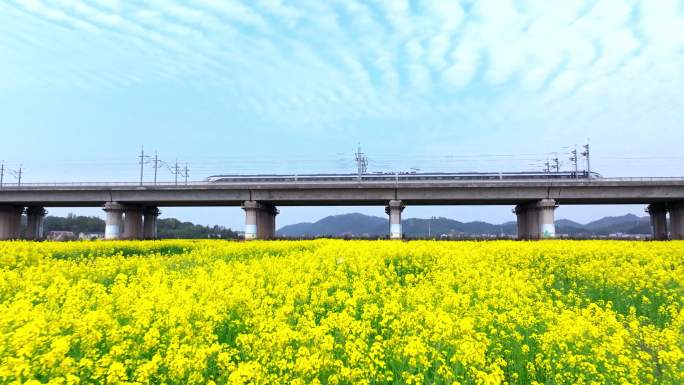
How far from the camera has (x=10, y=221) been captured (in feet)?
182

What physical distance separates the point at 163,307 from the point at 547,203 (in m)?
46.5

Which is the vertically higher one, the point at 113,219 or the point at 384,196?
the point at 384,196

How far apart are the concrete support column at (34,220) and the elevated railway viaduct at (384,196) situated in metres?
5.71

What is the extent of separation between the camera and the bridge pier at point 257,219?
47281mm

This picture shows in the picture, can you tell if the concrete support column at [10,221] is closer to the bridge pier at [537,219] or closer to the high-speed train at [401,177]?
the high-speed train at [401,177]

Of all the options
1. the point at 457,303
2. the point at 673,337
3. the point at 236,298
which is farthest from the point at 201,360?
the point at 673,337

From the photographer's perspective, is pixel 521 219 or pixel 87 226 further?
pixel 87 226

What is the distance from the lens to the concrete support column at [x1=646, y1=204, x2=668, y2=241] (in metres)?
52.0

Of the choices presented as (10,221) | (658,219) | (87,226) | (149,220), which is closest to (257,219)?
(149,220)

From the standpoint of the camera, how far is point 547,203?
44312mm

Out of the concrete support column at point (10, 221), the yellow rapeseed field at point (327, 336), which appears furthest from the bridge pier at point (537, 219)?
the concrete support column at point (10, 221)

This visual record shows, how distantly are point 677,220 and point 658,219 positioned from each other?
4.76m

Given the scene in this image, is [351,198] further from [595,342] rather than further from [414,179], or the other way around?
[595,342]

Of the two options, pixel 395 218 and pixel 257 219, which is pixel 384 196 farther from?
pixel 257 219
